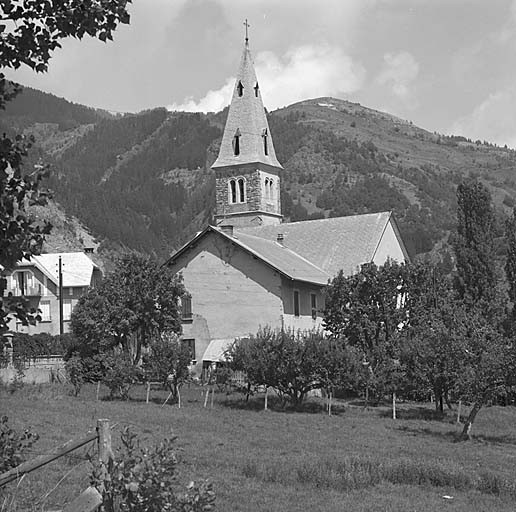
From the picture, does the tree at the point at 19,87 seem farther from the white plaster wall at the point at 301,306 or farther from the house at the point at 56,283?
the house at the point at 56,283

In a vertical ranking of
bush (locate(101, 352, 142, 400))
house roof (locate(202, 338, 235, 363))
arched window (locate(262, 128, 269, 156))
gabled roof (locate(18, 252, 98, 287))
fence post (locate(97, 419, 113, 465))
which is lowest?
bush (locate(101, 352, 142, 400))

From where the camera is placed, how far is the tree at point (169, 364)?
109 ft

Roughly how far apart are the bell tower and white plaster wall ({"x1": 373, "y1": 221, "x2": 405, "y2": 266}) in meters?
10.9

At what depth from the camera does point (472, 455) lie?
21.0 metres

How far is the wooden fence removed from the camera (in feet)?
19.1

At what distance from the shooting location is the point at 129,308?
40.6 meters

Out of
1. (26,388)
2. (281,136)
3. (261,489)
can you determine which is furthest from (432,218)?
(261,489)

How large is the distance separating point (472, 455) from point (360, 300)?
58.4 feet

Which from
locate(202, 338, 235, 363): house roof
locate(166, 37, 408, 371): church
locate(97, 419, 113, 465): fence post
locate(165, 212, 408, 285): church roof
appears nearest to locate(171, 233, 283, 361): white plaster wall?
locate(166, 37, 408, 371): church

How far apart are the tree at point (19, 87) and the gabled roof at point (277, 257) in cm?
3779

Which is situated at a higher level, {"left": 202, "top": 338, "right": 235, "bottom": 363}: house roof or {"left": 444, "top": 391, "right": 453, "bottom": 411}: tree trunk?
{"left": 202, "top": 338, "right": 235, "bottom": 363}: house roof

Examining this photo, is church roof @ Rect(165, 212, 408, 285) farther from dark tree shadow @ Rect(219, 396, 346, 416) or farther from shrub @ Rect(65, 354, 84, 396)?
dark tree shadow @ Rect(219, 396, 346, 416)

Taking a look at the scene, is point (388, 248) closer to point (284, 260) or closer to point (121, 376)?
point (284, 260)

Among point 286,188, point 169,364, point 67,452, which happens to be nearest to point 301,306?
point 169,364
